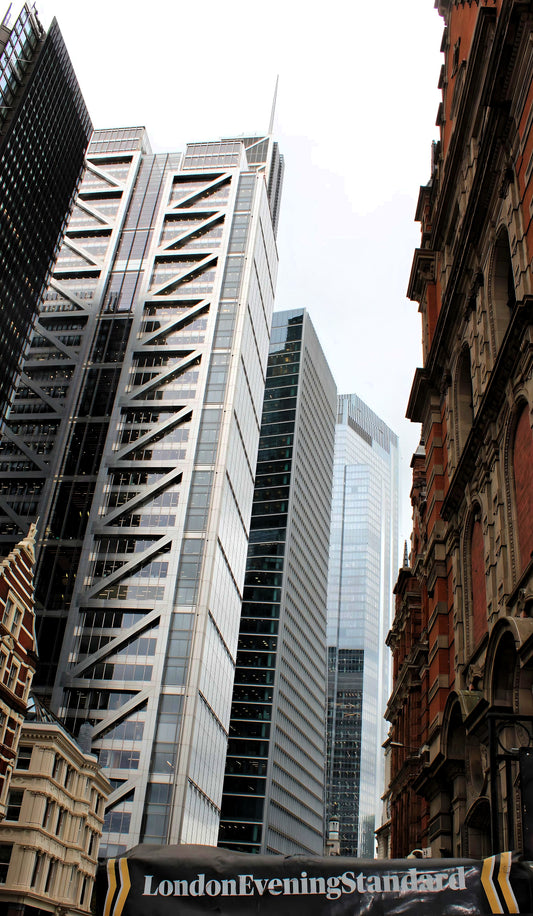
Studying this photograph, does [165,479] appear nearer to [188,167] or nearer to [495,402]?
[188,167]

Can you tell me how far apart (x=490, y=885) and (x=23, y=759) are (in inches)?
2067

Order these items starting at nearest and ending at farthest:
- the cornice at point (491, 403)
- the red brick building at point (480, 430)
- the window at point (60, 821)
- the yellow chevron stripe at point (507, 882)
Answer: the yellow chevron stripe at point (507, 882) → the red brick building at point (480, 430) → the cornice at point (491, 403) → the window at point (60, 821)

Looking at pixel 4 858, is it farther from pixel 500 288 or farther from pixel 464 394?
pixel 500 288

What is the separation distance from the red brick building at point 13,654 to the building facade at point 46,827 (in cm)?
521

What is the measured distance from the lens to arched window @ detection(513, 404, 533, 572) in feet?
61.3

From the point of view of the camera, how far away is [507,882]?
5285mm

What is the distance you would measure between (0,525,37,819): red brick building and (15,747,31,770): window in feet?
19.2

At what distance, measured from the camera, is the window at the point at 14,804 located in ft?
163

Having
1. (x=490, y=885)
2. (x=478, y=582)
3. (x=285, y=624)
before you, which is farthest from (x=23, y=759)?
(x=285, y=624)

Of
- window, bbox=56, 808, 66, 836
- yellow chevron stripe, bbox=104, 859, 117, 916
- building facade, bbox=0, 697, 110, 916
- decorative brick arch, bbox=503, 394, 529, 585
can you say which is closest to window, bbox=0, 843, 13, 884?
building facade, bbox=0, 697, 110, 916

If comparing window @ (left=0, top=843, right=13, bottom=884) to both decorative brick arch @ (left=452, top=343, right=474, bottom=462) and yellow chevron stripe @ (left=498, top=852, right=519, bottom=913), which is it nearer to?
decorative brick arch @ (left=452, top=343, right=474, bottom=462)

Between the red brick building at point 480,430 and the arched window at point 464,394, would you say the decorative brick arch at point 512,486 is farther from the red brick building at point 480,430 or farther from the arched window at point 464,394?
the arched window at point 464,394

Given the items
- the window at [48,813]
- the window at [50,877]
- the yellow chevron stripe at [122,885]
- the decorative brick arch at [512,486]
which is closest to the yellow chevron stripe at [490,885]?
the yellow chevron stripe at [122,885]

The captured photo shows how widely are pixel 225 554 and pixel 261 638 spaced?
4311 cm
